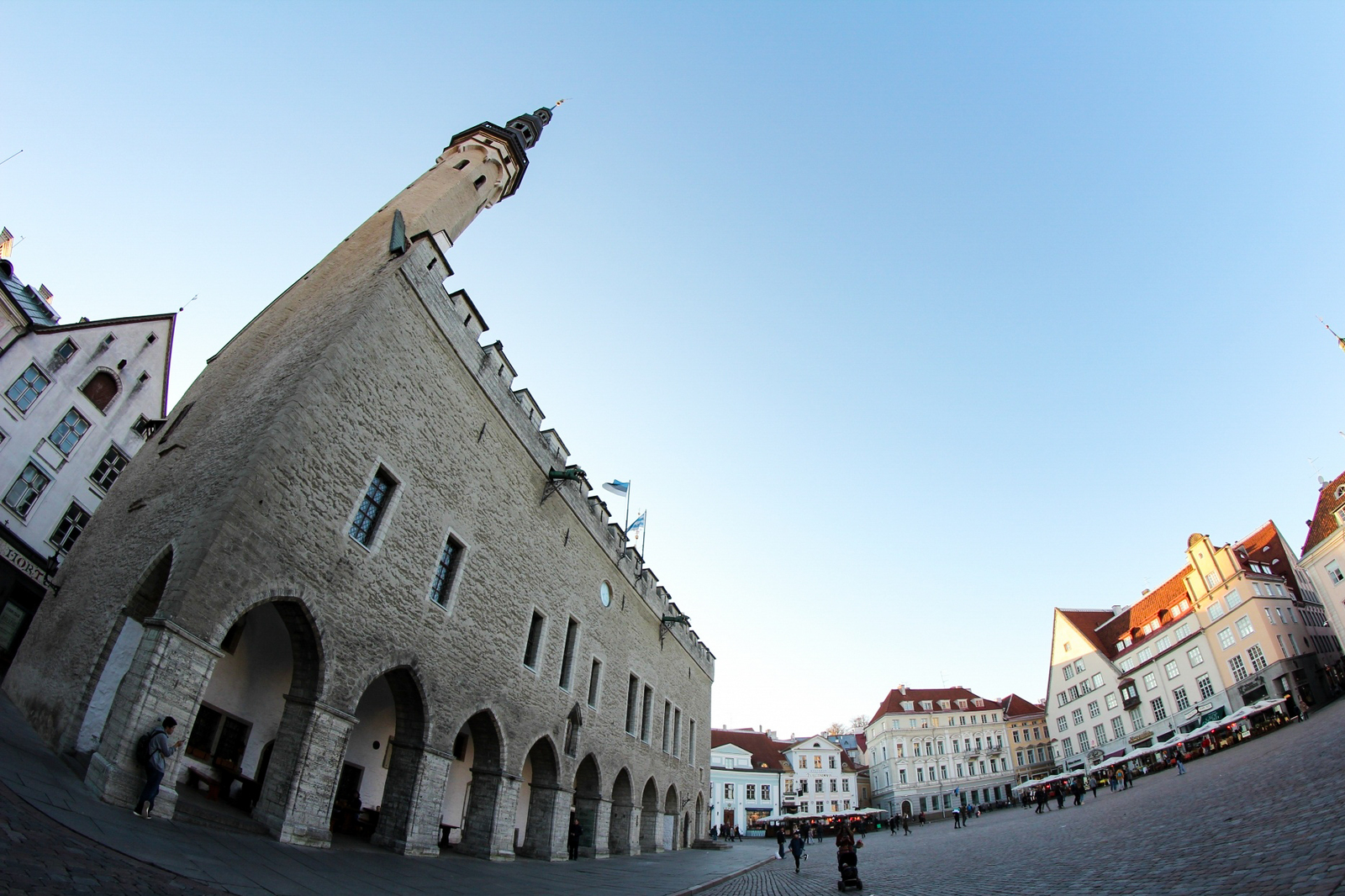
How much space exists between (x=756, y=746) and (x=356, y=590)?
59.8 m

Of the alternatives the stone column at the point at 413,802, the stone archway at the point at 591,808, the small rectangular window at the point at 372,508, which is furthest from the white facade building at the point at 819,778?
the small rectangular window at the point at 372,508

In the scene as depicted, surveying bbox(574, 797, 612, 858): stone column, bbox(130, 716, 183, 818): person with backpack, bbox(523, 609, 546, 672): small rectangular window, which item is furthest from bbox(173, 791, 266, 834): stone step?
bbox(574, 797, 612, 858): stone column

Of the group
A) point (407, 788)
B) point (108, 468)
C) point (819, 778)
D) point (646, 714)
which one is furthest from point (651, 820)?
point (819, 778)

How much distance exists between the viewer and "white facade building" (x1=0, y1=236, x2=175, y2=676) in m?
19.1

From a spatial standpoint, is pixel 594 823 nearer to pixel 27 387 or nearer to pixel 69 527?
pixel 69 527

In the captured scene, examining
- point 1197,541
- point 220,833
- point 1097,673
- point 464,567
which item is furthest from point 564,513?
point 1097,673

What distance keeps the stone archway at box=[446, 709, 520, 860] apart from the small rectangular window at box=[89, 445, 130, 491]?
712 inches

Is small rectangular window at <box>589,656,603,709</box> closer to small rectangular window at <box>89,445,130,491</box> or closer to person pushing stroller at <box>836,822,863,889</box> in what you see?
person pushing stroller at <box>836,822,863,889</box>

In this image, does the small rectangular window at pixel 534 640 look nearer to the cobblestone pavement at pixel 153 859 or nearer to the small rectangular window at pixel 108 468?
the cobblestone pavement at pixel 153 859

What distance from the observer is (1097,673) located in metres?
49.1

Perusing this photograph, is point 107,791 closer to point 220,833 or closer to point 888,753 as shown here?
point 220,833

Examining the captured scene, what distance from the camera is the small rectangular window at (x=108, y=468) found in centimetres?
2242

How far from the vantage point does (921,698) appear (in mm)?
67188

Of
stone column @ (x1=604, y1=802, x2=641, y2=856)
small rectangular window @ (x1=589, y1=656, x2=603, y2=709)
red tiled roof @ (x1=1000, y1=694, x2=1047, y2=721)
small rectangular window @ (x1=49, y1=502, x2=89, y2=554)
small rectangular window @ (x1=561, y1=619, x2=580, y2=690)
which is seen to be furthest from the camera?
red tiled roof @ (x1=1000, y1=694, x2=1047, y2=721)
